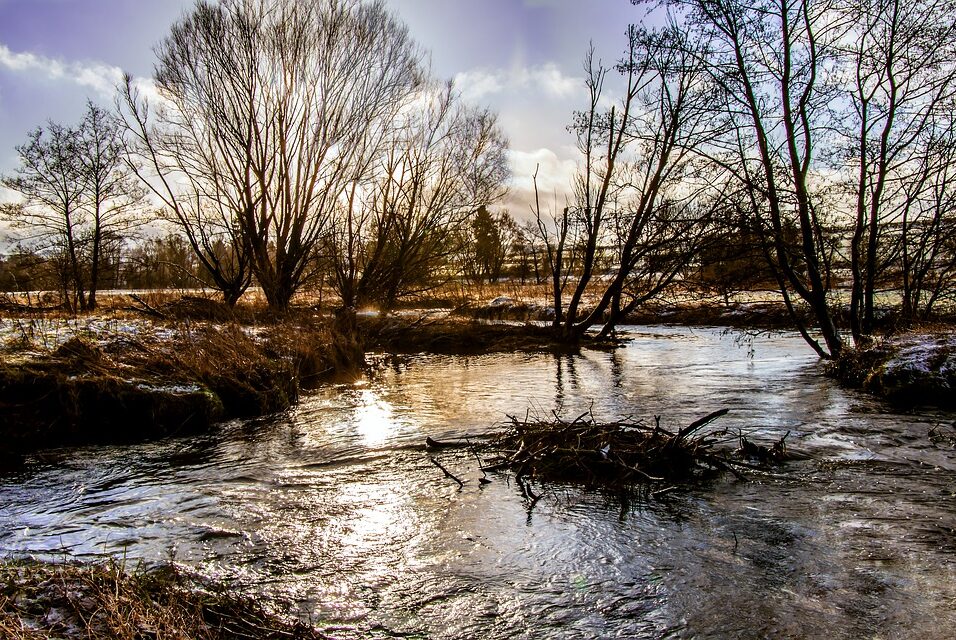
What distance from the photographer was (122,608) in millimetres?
2967

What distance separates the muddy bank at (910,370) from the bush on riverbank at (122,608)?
909cm

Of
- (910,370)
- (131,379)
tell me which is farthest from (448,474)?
(910,370)

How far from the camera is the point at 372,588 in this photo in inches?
144

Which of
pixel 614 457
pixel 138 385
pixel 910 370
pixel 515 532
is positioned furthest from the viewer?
pixel 910 370

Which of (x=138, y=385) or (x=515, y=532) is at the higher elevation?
(x=138, y=385)

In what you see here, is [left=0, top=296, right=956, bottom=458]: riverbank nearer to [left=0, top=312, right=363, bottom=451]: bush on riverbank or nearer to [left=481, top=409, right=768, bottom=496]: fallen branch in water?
[left=0, top=312, right=363, bottom=451]: bush on riverbank

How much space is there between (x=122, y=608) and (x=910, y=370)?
10.2 metres

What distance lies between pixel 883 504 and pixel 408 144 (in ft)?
60.2

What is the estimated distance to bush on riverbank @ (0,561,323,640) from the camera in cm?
276

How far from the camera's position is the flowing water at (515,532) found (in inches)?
132

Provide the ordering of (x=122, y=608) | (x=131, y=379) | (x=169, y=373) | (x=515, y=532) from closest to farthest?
(x=122, y=608) < (x=515, y=532) < (x=131, y=379) < (x=169, y=373)

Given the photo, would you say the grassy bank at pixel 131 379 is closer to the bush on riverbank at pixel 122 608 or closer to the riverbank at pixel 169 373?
the riverbank at pixel 169 373

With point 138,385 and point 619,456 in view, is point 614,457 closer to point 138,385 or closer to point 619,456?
point 619,456

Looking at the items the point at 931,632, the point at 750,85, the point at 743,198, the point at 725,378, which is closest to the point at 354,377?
the point at 725,378
